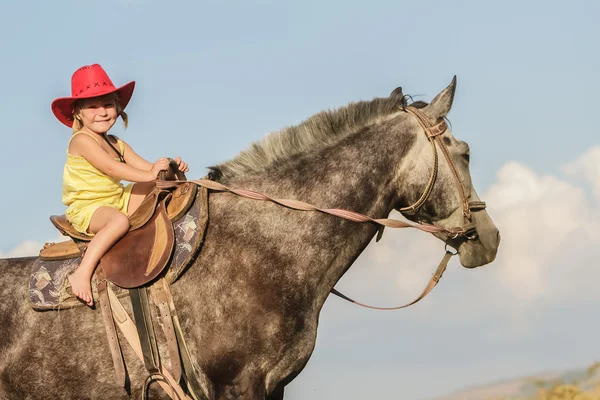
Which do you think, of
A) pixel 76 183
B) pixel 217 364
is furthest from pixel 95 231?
pixel 217 364

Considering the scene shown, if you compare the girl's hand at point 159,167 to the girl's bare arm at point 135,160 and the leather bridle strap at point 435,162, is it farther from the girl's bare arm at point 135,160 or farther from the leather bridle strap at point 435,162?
the leather bridle strap at point 435,162

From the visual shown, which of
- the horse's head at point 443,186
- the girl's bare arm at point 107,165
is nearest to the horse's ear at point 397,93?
the horse's head at point 443,186

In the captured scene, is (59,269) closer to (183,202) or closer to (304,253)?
(183,202)

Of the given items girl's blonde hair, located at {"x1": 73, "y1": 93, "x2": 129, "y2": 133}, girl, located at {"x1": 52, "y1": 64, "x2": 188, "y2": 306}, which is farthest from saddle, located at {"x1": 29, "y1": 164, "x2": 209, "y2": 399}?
girl's blonde hair, located at {"x1": 73, "y1": 93, "x2": 129, "y2": 133}

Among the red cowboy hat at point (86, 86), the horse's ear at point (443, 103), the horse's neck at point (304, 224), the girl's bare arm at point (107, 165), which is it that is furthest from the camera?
the horse's ear at point (443, 103)

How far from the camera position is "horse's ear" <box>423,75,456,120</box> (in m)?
7.27

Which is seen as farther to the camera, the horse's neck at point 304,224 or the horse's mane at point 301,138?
the horse's mane at point 301,138

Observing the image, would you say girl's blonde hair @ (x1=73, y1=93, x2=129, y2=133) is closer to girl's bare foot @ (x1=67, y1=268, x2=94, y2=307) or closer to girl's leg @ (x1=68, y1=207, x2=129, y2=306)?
girl's leg @ (x1=68, y1=207, x2=129, y2=306)

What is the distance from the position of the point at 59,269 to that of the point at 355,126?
283cm

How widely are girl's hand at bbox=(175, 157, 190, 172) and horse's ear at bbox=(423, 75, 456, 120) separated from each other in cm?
216

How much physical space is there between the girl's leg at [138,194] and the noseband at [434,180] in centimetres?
223

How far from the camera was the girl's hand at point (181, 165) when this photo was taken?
23.9 ft

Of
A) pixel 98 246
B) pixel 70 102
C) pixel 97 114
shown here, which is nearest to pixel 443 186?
pixel 98 246

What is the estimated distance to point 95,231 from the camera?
696 cm
